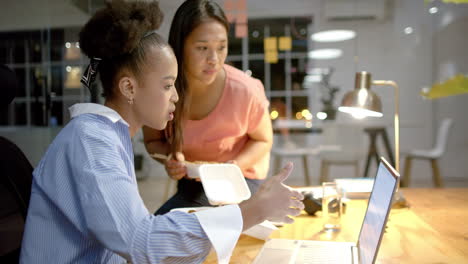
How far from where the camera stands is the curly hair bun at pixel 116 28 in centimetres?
101

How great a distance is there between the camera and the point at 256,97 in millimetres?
2023

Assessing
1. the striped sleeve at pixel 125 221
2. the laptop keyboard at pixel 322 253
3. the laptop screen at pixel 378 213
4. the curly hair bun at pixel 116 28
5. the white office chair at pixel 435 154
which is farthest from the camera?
the white office chair at pixel 435 154

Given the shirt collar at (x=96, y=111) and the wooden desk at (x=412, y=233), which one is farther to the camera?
the wooden desk at (x=412, y=233)

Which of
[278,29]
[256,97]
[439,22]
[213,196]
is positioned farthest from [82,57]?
[439,22]

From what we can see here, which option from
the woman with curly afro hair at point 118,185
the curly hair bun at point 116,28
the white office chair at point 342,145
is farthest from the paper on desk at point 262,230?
the white office chair at point 342,145

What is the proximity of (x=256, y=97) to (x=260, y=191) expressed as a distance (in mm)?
1129

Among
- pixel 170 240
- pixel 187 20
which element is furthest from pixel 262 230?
pixel 187 20

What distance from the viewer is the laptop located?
3.11ft

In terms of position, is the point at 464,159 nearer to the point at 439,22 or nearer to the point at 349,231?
the point at 439,22

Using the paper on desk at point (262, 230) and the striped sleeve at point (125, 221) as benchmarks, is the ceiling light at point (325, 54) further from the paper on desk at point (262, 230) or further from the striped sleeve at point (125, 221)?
the striped sleeve at point (125, 221)

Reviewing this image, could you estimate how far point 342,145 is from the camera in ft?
15.5

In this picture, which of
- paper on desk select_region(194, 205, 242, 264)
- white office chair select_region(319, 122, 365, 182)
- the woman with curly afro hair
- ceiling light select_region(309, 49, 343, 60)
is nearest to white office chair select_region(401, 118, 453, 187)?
white office chair select_region(319, 122, 365, 182)

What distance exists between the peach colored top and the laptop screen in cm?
88

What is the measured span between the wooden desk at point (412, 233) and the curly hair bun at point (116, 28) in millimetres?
586
